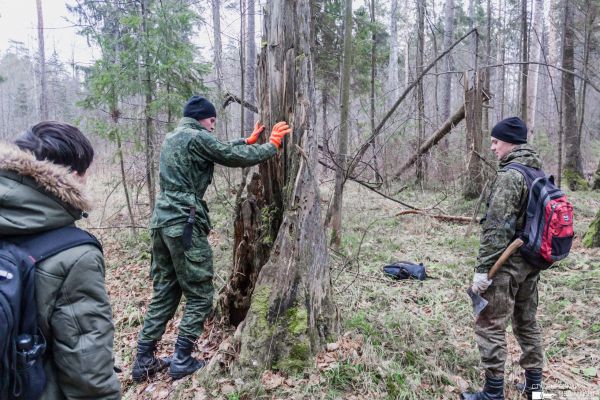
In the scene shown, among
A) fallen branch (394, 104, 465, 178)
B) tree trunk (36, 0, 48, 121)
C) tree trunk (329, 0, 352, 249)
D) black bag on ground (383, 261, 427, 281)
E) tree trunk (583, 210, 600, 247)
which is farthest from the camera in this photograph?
tree trunk (36, 0, 48, 121)

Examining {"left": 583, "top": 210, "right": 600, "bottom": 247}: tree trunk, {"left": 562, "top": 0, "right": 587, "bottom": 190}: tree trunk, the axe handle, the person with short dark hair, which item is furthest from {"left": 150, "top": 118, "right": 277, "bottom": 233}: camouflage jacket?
{"left": 562, "top": 0, "right": 587, "bottom": 190}: tree trunk

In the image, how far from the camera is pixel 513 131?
3.11 m

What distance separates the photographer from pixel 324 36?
11227 mm

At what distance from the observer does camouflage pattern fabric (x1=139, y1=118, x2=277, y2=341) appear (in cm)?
354

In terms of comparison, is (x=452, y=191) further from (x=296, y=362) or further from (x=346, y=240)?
(x=296, y=362)

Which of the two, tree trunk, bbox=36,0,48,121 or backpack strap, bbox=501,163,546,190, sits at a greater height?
tree trunk, bbox=36,0,48,121

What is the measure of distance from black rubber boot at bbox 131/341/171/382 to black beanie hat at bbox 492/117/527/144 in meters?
3.66

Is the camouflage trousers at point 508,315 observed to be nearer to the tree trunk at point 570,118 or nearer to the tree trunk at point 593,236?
the tree trunk at point 593,236

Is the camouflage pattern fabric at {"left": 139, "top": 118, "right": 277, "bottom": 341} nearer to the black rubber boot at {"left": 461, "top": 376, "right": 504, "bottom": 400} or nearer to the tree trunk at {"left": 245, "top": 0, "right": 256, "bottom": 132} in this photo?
the black rubber boot at {"left": 461, "top": 376, "right": 504, "bottom": 400}

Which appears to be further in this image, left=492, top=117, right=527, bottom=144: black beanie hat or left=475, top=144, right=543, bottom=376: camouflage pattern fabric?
left=492, top=117, right=527, bottom=144: black beanie hat

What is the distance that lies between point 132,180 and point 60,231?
25.8ft

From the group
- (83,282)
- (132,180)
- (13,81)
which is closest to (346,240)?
(132,180)

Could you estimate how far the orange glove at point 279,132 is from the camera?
3.62m

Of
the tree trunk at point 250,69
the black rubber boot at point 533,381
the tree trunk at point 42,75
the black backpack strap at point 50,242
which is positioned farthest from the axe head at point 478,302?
the tree trunk at point 42,75
